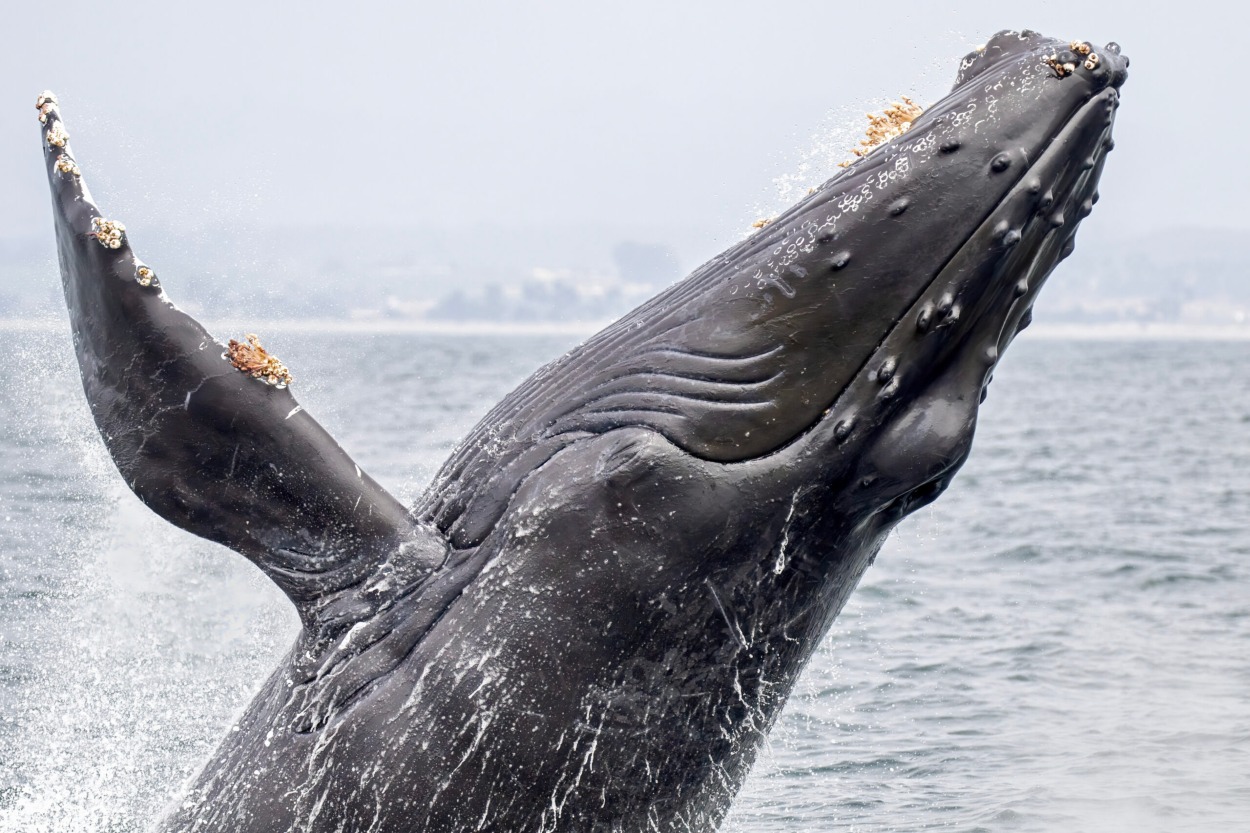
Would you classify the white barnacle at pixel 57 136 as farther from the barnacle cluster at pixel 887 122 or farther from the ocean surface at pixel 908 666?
the ocean surface at pixel 908 666

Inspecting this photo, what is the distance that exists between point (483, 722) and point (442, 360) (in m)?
108

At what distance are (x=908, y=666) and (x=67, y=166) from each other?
35.6 feet

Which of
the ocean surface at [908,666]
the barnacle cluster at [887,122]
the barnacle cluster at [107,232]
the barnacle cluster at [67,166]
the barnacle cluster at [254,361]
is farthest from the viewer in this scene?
the ocean surface at [908,666]

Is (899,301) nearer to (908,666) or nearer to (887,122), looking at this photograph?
(887,122)

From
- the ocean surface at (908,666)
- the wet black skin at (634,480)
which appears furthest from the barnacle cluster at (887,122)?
the ocean surface at (908,666)

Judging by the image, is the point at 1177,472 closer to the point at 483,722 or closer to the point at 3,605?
the point at 3,605

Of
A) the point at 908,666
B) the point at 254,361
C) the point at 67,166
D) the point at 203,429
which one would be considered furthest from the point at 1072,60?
the point at 908,666

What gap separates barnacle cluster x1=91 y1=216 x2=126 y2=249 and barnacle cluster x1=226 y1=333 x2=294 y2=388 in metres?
0.60

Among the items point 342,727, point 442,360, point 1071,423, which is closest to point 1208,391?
point 1071,423

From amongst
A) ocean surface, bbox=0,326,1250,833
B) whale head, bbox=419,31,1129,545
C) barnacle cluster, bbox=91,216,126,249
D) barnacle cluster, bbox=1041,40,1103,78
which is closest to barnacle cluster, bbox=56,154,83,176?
barnacle cluster, bbox=91,216,126,249

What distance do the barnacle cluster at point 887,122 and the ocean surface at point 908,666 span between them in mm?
5180

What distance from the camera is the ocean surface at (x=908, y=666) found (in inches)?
435

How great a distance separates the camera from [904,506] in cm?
653

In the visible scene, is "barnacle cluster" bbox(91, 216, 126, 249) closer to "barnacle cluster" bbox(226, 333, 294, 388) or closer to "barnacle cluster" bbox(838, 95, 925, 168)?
"barnacle cluster" bbox(226, 333, 294, 388)
